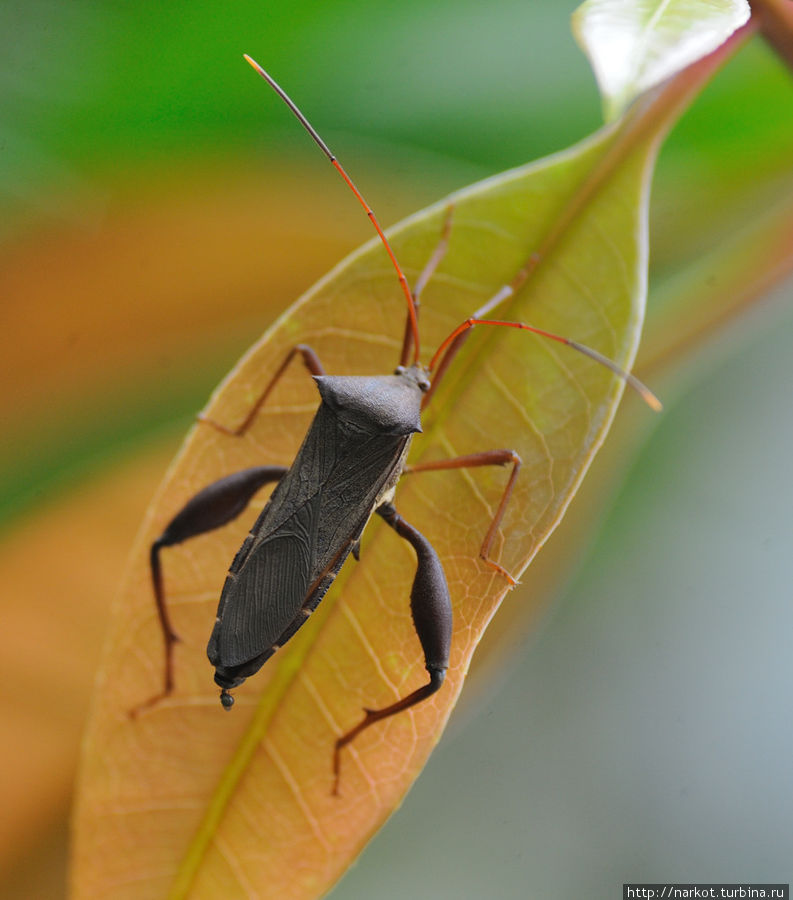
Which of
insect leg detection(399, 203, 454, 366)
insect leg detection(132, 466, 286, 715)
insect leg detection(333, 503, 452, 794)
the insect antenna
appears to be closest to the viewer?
the insect antenna

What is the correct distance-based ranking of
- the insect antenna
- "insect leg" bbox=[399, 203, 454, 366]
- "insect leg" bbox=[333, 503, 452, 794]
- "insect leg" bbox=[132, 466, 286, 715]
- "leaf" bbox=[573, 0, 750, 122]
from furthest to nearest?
1. "insect leg" bbox=[132, 466, 286, 715]
2. "insect leg" bbox=[399, 203, 454, 366]
3. "insect leg" bbox=[333, 503, 452, 794]
4. the insect antenna
5. "leaf" bbox=[573, 0, 750, 122]

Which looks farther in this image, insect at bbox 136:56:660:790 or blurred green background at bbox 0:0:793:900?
blurred green background at bbox 0:0:793:900

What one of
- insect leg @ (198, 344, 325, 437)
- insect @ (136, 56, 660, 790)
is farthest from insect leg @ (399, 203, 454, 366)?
insect leg @ (198, 344, 325, 437)

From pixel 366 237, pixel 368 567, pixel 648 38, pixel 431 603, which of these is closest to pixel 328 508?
pixel 368 567

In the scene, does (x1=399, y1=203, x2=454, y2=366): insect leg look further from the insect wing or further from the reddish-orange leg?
the insect wing

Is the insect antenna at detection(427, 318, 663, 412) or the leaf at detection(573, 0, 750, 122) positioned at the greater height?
the leaf at detection(573, 0, 750, 122)

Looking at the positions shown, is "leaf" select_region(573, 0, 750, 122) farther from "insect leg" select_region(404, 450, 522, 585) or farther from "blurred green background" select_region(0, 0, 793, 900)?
"blurred green background" select_region(0, 0, 793, 900)

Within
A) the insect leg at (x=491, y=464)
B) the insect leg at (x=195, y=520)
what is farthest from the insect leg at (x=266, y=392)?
the insect leg at (x=491, y=464)

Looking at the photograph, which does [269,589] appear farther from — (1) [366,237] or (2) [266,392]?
(1) [366,237]

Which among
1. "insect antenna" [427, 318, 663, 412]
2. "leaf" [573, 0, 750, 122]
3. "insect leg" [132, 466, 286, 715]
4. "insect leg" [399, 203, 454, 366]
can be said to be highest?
"leaf" [573, 0, 750, 122]
